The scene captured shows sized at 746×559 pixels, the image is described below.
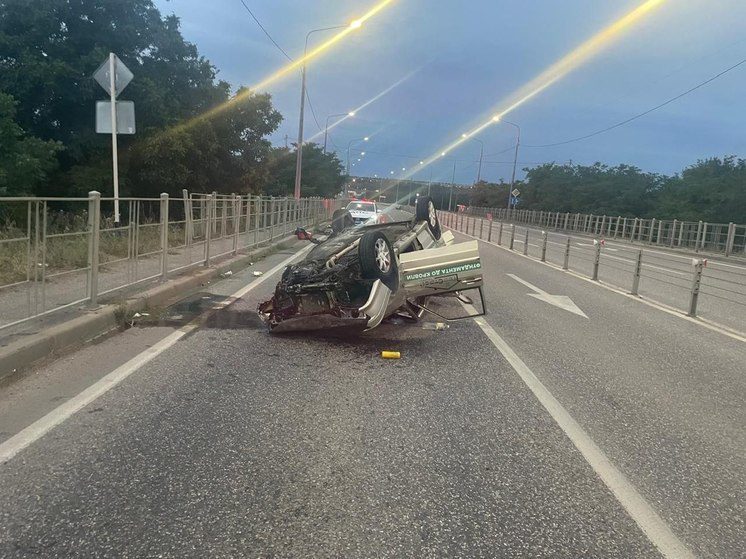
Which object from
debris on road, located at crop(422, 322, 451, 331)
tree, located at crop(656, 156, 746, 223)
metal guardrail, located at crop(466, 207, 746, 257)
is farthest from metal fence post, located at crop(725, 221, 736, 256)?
debris on road, located at crop(422, 322, 451, 331)

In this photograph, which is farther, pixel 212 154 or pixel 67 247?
pixel 212 154

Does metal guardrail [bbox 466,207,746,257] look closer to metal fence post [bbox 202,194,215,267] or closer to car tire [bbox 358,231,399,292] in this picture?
metal fence post [bbox 202,194,215,267]

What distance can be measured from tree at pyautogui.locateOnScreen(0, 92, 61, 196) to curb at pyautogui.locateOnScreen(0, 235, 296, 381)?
9.45 meters

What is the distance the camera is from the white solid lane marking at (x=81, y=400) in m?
3.92

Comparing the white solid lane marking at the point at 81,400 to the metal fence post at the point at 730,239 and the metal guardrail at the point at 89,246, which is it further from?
the metal fence post at the point at 730,239

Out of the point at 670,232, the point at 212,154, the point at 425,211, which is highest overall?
the point at 212,154

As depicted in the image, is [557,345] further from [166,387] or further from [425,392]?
[166,387]

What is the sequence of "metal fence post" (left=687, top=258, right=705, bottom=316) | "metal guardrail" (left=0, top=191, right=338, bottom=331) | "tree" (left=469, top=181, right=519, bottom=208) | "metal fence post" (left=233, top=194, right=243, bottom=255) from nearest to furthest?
"metal guardrail" (left=0, top=191, right=338, bottom=331) → "metal fence post" (left=687, top=258, right=705, bottom=316) → "metal fence post" (left=233, top=194, right=243, bottom=255) → "tree" (left=469, top=181, right=519, bottom=208)

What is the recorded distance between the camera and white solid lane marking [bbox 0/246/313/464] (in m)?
3.92

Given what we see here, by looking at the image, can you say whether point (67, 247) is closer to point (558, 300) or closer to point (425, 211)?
Answer: point (425, 211)

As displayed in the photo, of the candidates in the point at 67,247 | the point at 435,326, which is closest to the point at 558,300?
the point at 435,326

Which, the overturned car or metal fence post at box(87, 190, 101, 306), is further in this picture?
metal fence post at box(87, 190, 101, 306)

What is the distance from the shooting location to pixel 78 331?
6445 mm

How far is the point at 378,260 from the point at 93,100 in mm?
19683
